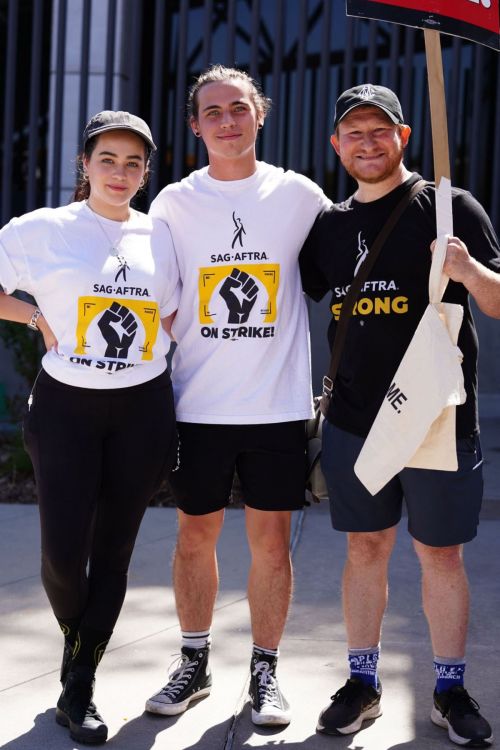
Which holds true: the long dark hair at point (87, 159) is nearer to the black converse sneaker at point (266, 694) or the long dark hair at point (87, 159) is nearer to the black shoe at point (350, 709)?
the black converse sneaker at point (266, 694)

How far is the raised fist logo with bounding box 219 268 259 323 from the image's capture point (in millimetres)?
3572

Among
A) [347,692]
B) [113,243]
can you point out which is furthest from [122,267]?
[347,692]

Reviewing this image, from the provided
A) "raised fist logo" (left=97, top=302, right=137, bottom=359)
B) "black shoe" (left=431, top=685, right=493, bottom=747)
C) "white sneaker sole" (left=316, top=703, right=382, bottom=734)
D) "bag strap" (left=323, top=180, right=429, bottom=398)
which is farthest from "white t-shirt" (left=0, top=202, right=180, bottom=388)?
"black shoe" (left=431, top=685, right=493, bottom=747)

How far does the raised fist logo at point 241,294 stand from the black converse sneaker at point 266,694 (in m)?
1.21

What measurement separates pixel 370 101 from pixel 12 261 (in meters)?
1.27

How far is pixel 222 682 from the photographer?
12.4 feet

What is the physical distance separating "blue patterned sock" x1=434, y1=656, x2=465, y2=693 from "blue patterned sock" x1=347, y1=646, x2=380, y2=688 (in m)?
0.22

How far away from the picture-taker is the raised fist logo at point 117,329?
3.31 m

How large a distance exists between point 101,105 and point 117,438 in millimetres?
5750

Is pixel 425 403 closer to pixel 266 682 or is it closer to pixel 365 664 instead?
pixel 365 664

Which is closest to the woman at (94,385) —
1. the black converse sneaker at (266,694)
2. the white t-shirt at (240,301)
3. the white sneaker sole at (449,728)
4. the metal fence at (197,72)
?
the white t-shirt at (240,301)

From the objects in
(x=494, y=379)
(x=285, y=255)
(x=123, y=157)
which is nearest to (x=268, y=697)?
(x=285, y=255)

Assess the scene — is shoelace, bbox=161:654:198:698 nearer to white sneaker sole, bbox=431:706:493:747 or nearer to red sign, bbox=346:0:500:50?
white sneaker sole, bbox=431:706:493:747

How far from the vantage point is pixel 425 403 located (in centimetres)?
321
